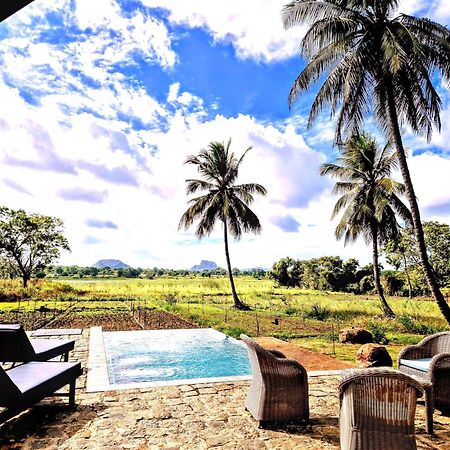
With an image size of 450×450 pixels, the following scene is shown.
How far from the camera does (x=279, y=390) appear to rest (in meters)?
3.97

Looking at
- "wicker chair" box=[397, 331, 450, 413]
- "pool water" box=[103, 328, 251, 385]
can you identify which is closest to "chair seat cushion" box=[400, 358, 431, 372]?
"wicker chair" box=[397, 331, 450, 413]

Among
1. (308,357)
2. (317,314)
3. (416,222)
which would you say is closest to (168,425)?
(308,357)

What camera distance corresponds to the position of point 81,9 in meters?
4.80

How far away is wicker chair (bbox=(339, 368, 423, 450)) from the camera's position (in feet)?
9.82

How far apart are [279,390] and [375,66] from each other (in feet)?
32.4

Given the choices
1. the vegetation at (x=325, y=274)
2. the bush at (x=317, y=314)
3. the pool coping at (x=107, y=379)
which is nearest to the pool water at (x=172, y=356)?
the pool coping at (x=107, y=379)

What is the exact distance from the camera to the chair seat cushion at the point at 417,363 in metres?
4.51

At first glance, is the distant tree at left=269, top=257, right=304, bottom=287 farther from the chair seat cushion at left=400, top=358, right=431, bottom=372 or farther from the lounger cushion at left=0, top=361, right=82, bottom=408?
the lounger cushion at left=0, top=361, right=82, bottom=408

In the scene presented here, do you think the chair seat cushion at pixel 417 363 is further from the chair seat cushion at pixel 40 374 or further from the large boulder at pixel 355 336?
the large boulder at pixel 355 336

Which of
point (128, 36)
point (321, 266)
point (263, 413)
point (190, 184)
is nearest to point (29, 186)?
point (190, 184)

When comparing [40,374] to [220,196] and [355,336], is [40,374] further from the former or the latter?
[220,196]

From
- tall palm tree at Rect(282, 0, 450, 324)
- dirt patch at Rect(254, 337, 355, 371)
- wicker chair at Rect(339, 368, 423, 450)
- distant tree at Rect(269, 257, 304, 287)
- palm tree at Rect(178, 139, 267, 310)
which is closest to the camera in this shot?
wicker chair at Rect(339, 368, 423, 450)

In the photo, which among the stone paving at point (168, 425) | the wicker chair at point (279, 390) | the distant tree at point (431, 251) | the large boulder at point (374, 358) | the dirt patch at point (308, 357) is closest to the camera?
the stone paving at point (168, 425)

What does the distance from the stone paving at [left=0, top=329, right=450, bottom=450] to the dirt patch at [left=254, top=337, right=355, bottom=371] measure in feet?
6.27
